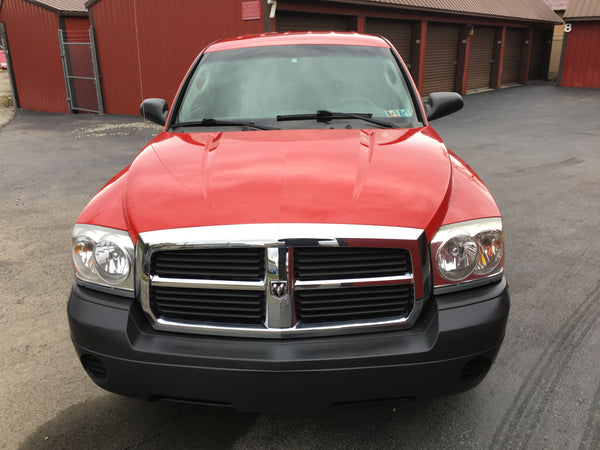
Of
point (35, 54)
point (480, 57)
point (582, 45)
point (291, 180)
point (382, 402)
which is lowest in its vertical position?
point (480, 57)

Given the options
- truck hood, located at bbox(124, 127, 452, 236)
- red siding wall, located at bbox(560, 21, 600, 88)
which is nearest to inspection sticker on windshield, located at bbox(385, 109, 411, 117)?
truck hood, located at bbox(124, 127, 452, 236)

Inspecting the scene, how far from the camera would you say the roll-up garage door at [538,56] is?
92.9 ft

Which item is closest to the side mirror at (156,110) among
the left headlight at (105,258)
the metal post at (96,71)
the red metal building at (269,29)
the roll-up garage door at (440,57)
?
the left headlight at (105,258)

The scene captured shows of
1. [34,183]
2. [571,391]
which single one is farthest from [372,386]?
[34,183]

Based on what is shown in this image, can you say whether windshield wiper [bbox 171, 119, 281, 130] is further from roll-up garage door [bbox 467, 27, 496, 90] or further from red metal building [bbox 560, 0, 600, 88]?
red metal building [bbox 560, 0, 600, 88]

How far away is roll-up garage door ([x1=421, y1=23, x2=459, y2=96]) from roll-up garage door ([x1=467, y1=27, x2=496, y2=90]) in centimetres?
143

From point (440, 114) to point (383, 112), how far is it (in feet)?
3.02

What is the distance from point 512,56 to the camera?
26578 millimetres

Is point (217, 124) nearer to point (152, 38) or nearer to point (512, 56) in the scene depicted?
point (152, 38)

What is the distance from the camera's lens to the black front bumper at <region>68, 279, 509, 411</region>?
1.97m

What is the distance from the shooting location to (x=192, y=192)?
7.38 ft

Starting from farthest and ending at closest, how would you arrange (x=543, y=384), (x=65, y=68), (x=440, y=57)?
1. (x=440, y=57)
2. (x=65, y=68)
3. (x=543, y=384)

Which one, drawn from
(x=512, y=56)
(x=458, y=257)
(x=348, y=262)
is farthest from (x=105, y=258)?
(x=512, y=56)

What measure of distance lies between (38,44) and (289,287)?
1924 cm
